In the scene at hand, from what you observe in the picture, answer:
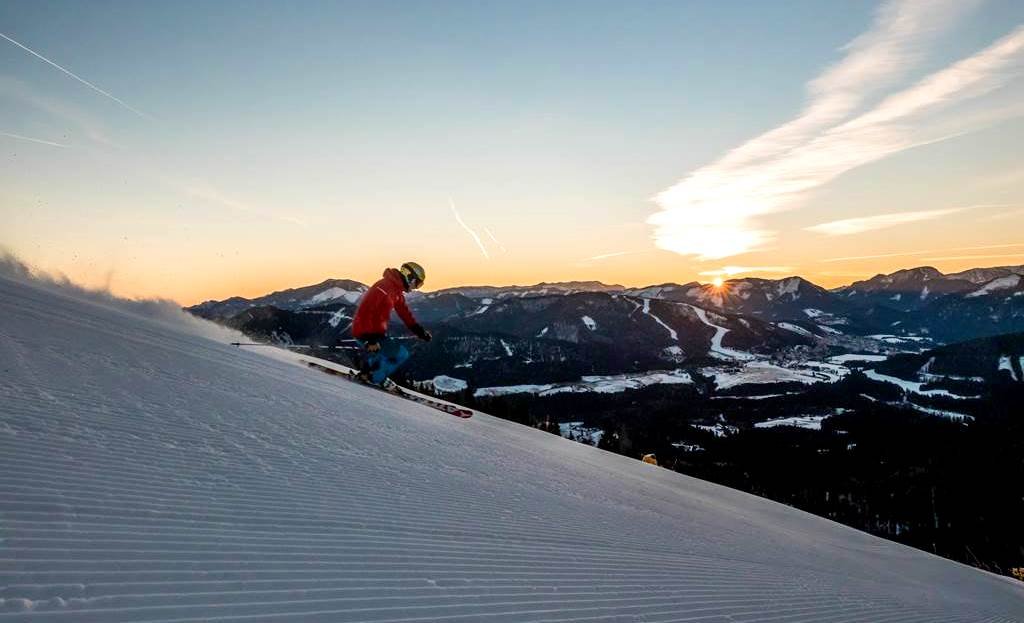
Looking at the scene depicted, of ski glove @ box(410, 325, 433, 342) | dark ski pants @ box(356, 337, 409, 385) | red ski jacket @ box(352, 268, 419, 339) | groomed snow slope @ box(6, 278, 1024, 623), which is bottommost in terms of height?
groomed snow slope @ box(6, 278, 1024, 623)

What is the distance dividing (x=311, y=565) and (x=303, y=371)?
598 inches

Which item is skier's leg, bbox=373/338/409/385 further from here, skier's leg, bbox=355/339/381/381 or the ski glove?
the ski glove

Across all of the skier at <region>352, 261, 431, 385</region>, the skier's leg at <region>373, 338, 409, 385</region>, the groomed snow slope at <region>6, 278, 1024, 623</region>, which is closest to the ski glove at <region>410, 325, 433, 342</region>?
the skier at <region>352, 261, 431, 385</region>

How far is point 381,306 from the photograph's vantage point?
17078mm

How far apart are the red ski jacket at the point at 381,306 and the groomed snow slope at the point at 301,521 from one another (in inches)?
90.6

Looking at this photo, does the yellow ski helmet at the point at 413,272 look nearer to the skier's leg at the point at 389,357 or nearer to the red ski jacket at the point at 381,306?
the red ski jacket at the point at 381,306

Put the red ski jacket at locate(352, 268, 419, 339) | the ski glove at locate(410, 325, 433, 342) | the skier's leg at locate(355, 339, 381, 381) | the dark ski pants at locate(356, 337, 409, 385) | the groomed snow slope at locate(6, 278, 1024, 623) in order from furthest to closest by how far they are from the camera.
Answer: the skier's leg at locate(355, 339, 381, 381), the dark ski pants at locate(356, 337, 409, 385), the ski glove at locate(410, 325, 433, 342), the red ski jacket at locate(352, 268, 419, 339), the groomed snow slope at locate(6, 278, 1024, 623)

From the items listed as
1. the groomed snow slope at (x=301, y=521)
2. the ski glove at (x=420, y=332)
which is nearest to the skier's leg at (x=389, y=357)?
the ski glove at (x=420, y=332)

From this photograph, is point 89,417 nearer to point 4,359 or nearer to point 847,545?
point 4,359

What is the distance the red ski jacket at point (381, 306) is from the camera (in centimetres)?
1684

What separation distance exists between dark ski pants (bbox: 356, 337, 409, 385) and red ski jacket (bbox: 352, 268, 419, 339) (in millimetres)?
971

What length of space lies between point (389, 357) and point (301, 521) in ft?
44.9

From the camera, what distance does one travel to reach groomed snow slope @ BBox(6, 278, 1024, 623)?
162 inches

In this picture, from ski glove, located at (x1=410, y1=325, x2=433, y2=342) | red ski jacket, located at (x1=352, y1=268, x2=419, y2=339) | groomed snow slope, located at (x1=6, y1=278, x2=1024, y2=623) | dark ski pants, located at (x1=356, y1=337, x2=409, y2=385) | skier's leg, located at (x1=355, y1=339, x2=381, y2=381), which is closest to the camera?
groomed snow slope, located at (x1=6, y1=278, x2=1024, y2=623)
